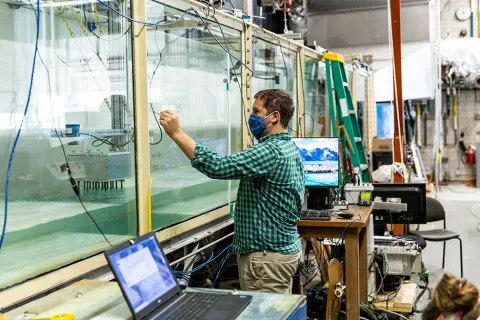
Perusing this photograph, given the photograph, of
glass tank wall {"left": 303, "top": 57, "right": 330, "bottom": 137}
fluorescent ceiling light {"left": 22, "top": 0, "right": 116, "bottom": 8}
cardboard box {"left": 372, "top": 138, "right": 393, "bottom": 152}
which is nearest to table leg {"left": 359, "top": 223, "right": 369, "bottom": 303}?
glass tank wall {"left": 303, "top": 57, "right": 330, "bottom": 137}

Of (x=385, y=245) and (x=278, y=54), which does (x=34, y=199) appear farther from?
(x=278, y=54)

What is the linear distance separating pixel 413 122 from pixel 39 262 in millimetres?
9731

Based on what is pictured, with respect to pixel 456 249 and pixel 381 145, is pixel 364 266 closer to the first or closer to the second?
pixel 456 249

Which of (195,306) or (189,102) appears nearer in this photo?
(195,306)

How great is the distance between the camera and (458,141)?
440 inches

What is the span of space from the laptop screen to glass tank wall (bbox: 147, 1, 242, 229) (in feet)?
3.08

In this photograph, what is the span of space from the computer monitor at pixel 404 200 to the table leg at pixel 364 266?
2.16 feet

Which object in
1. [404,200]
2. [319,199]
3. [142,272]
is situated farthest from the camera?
[404,200]

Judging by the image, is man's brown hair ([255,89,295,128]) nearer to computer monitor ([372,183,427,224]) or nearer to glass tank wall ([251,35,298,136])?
glass tank wall ([251,35,298,136])

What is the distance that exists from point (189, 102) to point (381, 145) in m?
5.68

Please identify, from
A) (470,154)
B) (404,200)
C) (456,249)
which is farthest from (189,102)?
(470,154)

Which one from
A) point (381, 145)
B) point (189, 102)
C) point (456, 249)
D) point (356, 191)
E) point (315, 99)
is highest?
point (315, 99)

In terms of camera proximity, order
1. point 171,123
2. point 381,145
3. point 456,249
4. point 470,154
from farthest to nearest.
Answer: point 470,154, point 381,145, point 456,249, point 171,123

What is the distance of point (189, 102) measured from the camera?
357 centimetres
